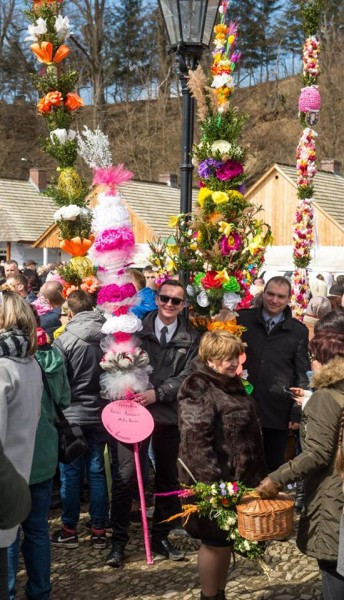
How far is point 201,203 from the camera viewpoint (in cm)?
518

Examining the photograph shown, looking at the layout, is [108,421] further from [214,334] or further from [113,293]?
[214,334]

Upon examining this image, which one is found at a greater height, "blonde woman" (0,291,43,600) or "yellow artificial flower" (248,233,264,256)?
"yellow artificial flower" (248,233,264,256)

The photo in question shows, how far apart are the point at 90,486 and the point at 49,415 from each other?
4.64 ft

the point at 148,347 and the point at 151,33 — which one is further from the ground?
the point at 151,33

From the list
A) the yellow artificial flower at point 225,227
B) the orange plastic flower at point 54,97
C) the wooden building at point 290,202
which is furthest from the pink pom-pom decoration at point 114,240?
the wooden building at point 290,202

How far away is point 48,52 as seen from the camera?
5832 mm

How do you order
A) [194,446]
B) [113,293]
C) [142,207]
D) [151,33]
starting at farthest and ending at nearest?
[151,33], [142,207], [113,293], [194,446]

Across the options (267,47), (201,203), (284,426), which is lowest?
(284,426)

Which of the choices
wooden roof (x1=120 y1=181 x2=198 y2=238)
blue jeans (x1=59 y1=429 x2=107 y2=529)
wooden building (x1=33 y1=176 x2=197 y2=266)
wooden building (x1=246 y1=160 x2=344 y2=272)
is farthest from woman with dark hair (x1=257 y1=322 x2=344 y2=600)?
wooden roof (x1=120 y1=181 x2=198 y2=238)

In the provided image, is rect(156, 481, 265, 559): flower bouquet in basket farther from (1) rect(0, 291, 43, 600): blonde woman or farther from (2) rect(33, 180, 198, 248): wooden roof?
(2) rect(33, 180, 198, 248): wooden roof

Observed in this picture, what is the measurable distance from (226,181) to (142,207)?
91.9 feet

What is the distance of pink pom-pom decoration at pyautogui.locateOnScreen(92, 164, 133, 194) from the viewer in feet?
16.9

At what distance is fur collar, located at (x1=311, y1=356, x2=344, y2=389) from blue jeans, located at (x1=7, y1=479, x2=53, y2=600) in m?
1.78

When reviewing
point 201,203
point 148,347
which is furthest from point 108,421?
point 201,203
